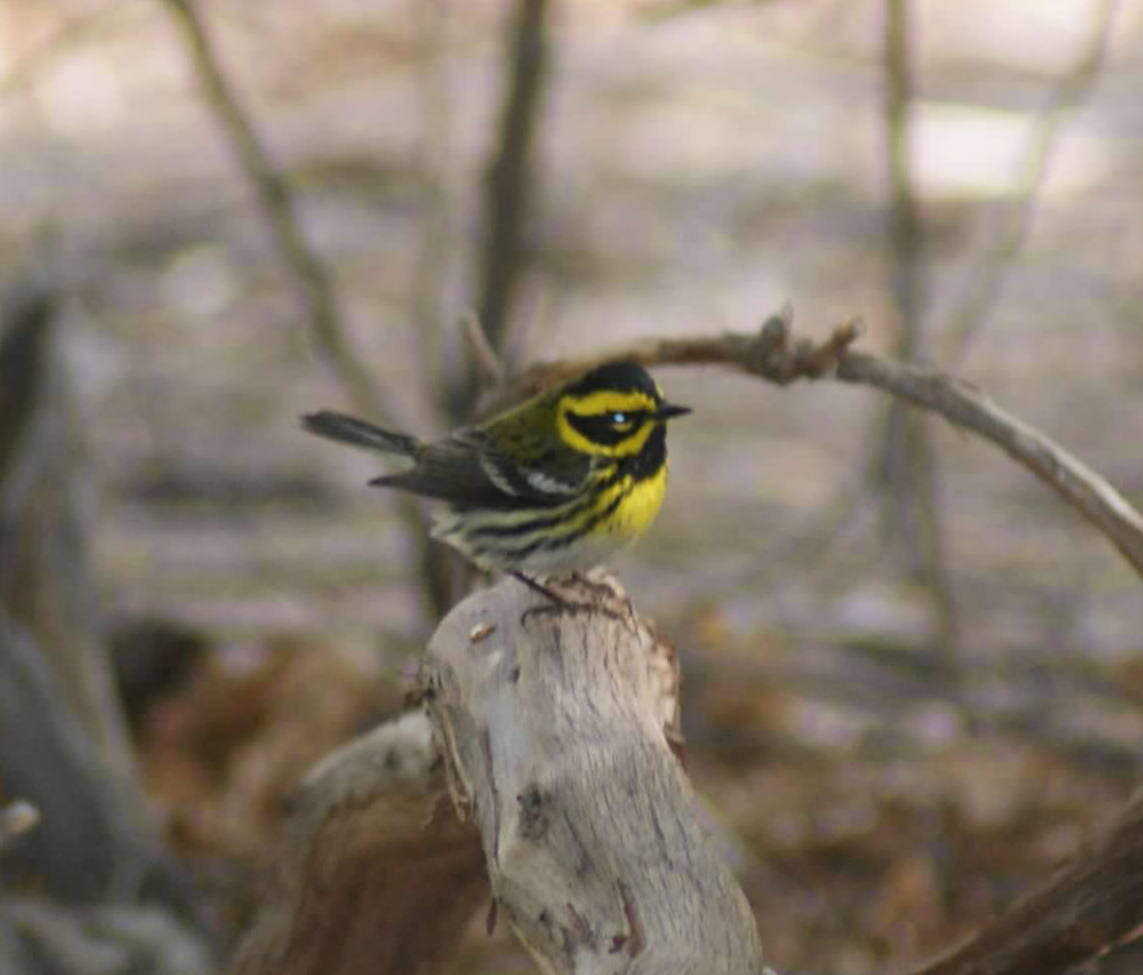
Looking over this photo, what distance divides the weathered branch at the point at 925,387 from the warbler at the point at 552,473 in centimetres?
26

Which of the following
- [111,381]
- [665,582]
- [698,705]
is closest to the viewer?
[698,705]

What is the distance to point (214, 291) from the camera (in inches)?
385

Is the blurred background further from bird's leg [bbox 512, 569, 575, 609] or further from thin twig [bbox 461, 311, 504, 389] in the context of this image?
bird's leg [bbox 512, 569, 575, 609]

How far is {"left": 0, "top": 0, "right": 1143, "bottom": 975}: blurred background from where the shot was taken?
17.1ft

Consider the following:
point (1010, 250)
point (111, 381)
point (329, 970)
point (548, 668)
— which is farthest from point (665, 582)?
point (548, 668)

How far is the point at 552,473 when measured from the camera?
3.85 m

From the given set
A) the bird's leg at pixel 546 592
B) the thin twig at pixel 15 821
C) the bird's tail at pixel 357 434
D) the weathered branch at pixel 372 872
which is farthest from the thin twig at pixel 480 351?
the thin twig at pixel 15 821

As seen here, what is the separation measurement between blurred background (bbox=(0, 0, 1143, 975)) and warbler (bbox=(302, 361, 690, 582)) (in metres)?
0.76

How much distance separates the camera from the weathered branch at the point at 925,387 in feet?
9.79

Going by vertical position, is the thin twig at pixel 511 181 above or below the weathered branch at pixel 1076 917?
above

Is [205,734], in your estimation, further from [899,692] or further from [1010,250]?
[1010,250]

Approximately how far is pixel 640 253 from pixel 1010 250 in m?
4.69

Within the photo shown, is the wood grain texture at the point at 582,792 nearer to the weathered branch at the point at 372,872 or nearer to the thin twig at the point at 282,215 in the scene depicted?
the weathered branch at the point at 372,872

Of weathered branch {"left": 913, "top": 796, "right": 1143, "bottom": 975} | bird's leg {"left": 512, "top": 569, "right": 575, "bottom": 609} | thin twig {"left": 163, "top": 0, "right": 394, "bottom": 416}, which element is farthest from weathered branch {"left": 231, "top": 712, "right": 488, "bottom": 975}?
thin twig {"left": 163, "top": 0, "right": 394, "bottom": 416}
